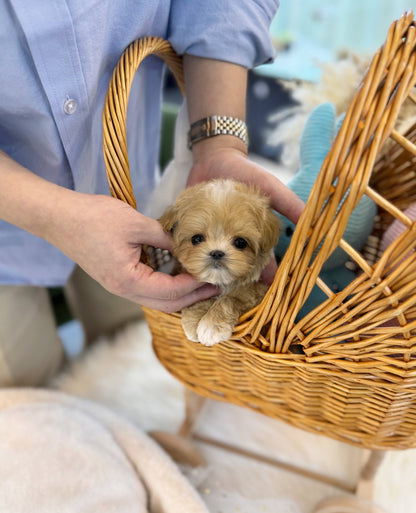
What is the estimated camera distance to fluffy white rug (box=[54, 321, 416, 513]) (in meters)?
1.12

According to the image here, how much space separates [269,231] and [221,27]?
422mm

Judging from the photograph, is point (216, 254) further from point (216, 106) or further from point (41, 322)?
point (41, 322)

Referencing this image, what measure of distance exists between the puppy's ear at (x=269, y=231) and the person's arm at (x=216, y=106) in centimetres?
12

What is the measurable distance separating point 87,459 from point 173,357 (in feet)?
1.17

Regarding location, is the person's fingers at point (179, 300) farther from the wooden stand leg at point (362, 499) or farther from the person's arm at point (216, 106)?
the wooden stand leg at point (362, 499)

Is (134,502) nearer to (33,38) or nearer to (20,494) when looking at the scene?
(20,494)

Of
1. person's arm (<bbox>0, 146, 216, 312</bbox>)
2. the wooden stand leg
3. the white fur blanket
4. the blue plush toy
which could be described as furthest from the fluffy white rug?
person's arm (<bbox>0, 146, 216, 312</bbox>)

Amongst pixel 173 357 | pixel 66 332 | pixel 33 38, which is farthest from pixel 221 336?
pixel 66 332

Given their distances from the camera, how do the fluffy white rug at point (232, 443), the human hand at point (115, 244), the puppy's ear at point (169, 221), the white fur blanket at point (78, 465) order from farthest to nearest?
the fluffy white rug at point (232, 443), the white fur blanket at point (78, 465), the puppy's ear at point (169, 221), the human hand at point (115, 244)

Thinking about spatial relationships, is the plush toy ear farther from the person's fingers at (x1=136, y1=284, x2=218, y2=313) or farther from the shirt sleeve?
the person's fingers at (x1=136, y1=284, x2=218, y2=313)

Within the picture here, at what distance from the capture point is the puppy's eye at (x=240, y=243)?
69cm

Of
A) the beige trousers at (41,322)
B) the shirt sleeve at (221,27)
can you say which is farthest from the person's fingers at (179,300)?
the beige trousers at (41,322)

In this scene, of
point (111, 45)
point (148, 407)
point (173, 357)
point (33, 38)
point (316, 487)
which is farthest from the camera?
point (148, 407)

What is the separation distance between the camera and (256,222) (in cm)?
70
